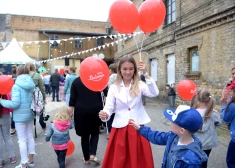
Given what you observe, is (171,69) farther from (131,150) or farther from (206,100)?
(131,150)

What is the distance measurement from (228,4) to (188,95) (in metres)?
3.55

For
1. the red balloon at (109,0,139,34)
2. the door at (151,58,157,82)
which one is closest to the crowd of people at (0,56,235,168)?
the red balloon at (109,0,139,34)

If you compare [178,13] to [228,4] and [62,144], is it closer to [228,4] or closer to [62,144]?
[228,4]

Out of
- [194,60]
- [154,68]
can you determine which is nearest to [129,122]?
[194,60]

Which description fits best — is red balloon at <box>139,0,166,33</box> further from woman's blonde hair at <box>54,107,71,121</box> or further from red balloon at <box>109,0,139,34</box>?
woman's blonde hair at <box>54,107,71,121</box>

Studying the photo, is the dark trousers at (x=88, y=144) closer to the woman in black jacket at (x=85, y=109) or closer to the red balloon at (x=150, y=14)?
the woman in black jacket at (x=85, y=109)

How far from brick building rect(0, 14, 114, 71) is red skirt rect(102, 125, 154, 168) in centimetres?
2470

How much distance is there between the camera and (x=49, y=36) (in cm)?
2648

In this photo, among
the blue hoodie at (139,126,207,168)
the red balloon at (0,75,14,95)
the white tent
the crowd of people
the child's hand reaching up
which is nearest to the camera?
the blue hoodie at (139,126,207,168)

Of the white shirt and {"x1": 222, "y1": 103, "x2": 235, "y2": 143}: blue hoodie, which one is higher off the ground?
the white shirt

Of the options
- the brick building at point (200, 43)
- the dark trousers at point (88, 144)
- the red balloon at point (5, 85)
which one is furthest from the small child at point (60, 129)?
the brick building at point (200, 43)

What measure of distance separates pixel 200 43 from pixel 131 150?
637 centimetres

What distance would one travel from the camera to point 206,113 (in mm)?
2955

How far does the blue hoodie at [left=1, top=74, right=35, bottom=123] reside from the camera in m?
3.43
